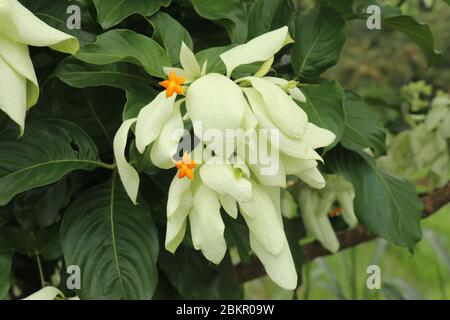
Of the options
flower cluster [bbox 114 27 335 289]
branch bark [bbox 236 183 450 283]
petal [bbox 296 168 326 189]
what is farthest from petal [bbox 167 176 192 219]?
branch bark [bbox 236 183 450 283]

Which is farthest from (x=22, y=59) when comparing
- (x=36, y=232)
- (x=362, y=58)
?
(x=362, y=58)

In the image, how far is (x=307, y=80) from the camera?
2.72ft

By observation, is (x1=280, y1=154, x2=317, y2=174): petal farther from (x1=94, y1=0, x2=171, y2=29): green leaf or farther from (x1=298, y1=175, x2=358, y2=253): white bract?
(x1=298, y1=175, x2=358, y2=253): white bract

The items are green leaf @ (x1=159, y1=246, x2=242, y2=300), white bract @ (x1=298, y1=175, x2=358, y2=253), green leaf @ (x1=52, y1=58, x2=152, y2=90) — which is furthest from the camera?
white bract @ (x1=298, y1=175, x2=358, y2=253)

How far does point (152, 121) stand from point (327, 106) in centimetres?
23

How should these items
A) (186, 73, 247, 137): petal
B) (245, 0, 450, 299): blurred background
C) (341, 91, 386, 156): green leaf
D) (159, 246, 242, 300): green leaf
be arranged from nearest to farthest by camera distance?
(186, 73, 247, 137): petal < (341, 91, 386, 156): green leaf < (159, 246, 242, 300): green leaf < (245, 0, 450, 299): blurred background

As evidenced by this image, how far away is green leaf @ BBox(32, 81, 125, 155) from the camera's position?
804 mm

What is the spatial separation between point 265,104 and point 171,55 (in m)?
0.17

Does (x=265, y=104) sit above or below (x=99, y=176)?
above

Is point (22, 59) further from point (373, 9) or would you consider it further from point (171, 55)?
point (373, 9)

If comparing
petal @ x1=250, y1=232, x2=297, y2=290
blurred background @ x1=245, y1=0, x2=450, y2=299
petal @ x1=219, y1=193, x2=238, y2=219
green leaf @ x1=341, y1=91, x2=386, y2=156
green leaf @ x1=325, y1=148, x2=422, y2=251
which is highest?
petal @ x1=219, y1=193, x2=238, y2=219

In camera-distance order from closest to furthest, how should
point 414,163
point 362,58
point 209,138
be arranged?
point 209,138 < point 414,163 < point 362,58

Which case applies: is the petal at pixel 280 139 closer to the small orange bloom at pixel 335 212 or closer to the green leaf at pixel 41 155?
the green leaf at pixel 41 155

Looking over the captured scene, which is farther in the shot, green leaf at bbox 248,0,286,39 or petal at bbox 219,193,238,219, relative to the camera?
green leaf at bbox 248,0,286,39
